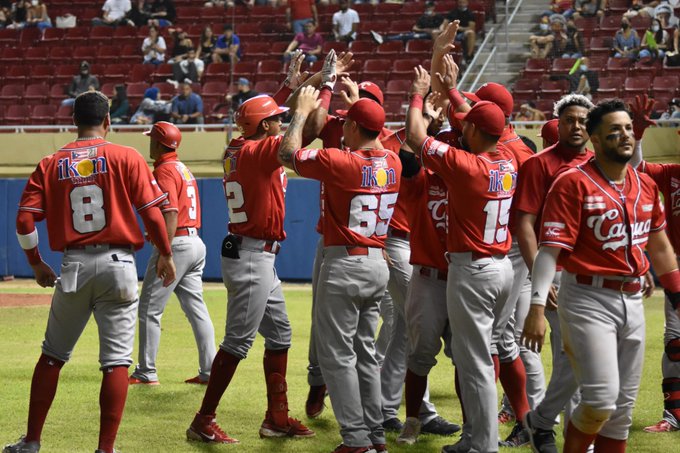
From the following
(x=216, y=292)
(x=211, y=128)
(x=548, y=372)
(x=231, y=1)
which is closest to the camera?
(x=548, y=372)

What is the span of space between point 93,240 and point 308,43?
1578 cm

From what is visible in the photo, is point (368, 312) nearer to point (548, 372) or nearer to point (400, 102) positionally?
point (548, 372)

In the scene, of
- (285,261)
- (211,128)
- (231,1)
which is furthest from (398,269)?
(231,1)

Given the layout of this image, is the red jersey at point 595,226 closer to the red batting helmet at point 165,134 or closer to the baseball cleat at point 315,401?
the baseball cleat at point 315,401

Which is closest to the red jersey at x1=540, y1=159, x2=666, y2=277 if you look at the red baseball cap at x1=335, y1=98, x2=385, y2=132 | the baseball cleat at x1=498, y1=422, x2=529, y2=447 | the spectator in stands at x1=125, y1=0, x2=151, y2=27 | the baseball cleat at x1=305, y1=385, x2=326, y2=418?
the red baseball cap at x1=335, y1=98, x2=385, y2=132

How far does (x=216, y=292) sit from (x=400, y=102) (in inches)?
210

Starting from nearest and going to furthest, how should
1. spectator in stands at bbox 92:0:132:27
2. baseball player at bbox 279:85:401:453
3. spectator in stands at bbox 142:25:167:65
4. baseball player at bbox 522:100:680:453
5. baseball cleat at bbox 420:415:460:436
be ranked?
1. baseball player at bbox 522:100:680:453
2. baseball player at bbox 279:85:401:453
3. baseball cleat at bbox 420:415:460:436
4. spectator in stands at bbox 142:25:167:65
5. spectator in stands at bbox 92:0:132:27

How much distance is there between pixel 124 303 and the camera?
5980 millimetres

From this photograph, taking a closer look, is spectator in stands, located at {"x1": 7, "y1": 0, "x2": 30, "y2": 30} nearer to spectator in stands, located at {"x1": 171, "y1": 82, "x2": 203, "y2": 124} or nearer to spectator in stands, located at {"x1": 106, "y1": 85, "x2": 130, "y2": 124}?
spectator in stands, located at {"x1": 106, "y1": 85, "x2": 130, "y2": 124}

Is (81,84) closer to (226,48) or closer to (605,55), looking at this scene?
(226,48)

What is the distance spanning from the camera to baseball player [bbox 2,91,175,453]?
5.89m

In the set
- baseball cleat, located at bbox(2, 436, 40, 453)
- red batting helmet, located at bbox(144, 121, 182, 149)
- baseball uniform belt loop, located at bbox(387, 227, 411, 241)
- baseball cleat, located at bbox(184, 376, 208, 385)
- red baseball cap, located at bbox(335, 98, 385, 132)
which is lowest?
baseball cleat, located at bbox(184, 376, 208, 385)

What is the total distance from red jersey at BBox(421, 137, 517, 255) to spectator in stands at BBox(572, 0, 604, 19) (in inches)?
538

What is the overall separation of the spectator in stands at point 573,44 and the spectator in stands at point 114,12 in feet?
35.3
